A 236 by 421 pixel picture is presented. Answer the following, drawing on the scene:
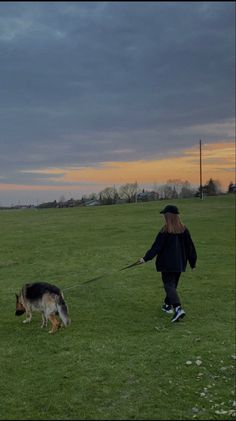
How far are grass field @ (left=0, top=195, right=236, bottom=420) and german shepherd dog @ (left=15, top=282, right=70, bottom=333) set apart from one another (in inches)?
9.1

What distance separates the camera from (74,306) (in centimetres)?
1161

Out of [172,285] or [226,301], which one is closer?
[172,285]

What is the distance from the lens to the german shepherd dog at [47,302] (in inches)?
359

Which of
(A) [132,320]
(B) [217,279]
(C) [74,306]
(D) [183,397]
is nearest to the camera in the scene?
(D) [183,397]

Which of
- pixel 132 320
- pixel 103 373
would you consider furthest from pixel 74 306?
pixel 103 373

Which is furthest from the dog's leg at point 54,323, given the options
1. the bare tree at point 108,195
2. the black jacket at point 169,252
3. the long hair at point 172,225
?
the bare tree at point 108,195

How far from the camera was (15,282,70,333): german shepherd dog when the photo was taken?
9109 mm

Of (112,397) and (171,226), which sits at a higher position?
(171,226)

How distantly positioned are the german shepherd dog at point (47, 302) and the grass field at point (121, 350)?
0.23 metres

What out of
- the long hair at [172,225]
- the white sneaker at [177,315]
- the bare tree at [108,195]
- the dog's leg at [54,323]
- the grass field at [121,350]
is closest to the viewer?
the grass field at [121,350]

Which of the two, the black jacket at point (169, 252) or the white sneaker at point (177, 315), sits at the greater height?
the black jacket at point (169, 252)

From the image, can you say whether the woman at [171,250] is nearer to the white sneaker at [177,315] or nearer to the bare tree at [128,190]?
the white sneaker at [177,315]

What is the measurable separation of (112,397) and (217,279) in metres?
9.77

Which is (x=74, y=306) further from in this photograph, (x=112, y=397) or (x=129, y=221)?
(x=129, y=221)
